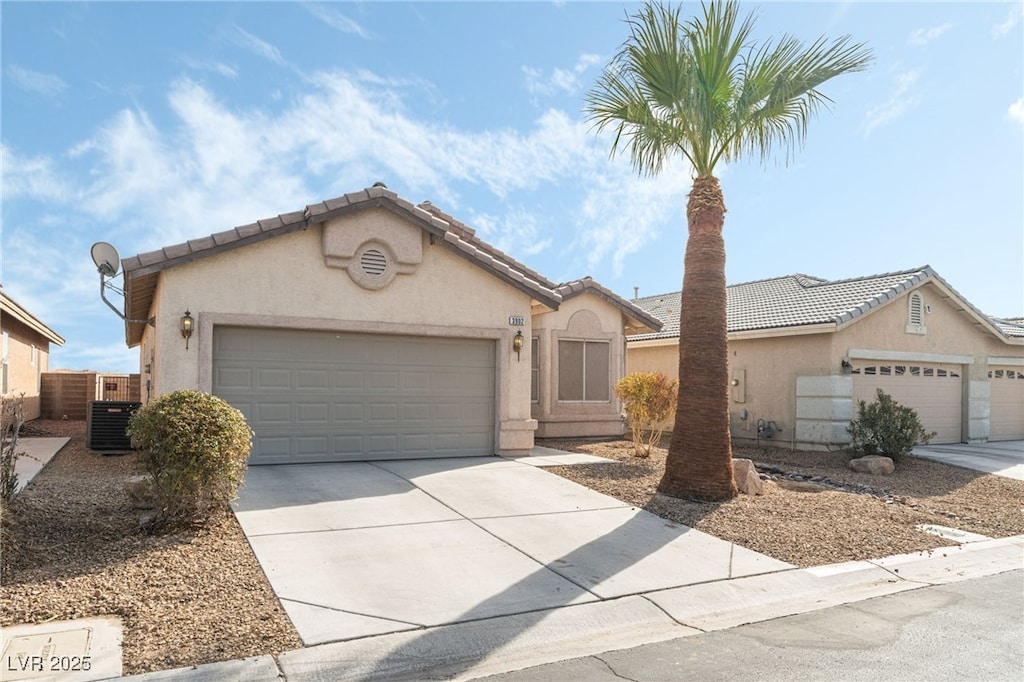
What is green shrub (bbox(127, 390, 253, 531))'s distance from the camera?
21.6ft

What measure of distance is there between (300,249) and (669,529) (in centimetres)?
712

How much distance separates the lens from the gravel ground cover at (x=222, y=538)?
15.6 ft

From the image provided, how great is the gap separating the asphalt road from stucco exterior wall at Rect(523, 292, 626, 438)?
34.2 feet

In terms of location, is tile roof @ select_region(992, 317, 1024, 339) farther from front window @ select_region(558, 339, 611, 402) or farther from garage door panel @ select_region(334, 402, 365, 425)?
garage door panel @ select_region(334, 402, 365, 425)

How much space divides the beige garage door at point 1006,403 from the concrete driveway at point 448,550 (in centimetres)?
1718

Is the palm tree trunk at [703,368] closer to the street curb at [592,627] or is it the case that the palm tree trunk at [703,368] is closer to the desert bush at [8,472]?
the street curb at [592,627]

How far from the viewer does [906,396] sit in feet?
59.0

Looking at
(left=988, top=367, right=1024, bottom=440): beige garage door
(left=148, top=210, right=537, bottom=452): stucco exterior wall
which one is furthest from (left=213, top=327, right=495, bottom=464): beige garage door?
(left=988, top=367, right=1024, bottom=440): beige garage door

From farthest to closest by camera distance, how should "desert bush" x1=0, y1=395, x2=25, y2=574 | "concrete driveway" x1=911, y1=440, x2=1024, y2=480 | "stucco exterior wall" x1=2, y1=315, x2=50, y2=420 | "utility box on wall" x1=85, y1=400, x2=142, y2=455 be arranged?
1. "stucco exterior wall" x1=2, y1=315, x2=50, y2=420
2. "concrete driveway" x1=911, y1=440, x2=1024, y2=480
3. "utility box on wall" x1=85, y1=400, x2=142, y2=455
4. "desert bush" x1=0, y1=395, x2=25, y2=574

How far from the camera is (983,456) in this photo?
1611cm

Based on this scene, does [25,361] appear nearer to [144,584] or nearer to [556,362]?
[556,362]

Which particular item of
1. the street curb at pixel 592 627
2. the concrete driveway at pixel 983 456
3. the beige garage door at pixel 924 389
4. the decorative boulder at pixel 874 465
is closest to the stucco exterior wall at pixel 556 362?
the decorative boulder at pixel 874 465

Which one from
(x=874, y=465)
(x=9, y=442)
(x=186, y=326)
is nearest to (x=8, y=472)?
(x=9, y=442)

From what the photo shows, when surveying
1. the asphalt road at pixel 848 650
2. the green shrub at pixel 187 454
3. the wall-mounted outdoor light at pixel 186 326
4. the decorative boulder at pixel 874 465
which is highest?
the wall-mounted outdoor light at pixel 186 326
